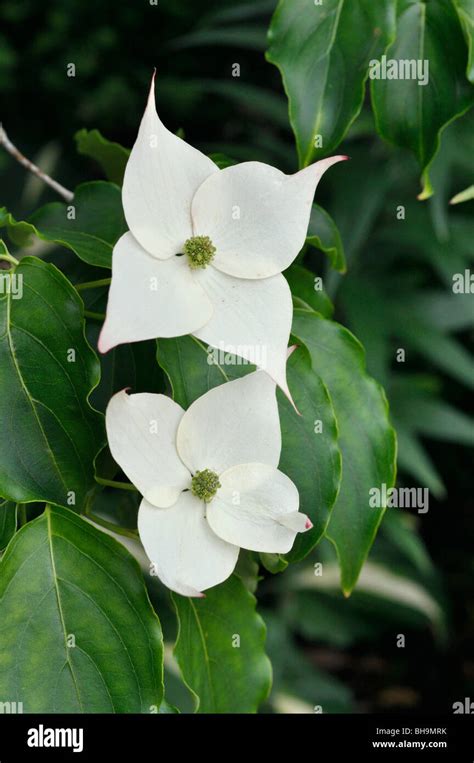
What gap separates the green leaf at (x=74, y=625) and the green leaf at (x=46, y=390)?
0.03 meters

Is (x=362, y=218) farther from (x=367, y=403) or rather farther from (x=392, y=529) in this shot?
(x=367, y=403)

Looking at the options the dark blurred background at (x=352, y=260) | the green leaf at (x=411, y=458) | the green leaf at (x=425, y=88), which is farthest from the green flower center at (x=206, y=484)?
the green leaf at (x=411, y=458)

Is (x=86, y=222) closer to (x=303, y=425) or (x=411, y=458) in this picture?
(x=303, y=425)

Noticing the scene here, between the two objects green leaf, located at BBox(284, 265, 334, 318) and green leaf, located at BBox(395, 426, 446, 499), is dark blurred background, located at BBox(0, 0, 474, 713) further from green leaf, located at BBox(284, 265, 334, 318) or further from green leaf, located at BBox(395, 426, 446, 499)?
green leaf, located at BBox(284, 265, 334, 318)

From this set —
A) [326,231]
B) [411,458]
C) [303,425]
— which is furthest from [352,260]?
[303,425]

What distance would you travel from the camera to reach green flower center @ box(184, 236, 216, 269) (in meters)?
0.43

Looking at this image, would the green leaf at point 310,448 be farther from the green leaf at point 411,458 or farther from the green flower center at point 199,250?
the green leaf at point 411,458

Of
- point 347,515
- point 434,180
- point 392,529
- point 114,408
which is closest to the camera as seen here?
point 114,408

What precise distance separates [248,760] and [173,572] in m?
0.18

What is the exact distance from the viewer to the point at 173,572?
424mm

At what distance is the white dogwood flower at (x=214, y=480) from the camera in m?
0.43

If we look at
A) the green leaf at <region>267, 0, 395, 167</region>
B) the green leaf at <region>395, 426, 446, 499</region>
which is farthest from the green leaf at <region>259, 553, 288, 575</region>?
the green leaf at <region>395, 426, 446, 499</region>

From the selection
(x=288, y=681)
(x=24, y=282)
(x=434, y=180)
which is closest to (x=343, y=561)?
(x=24, y=282)

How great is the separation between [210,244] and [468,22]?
9.1 inches
